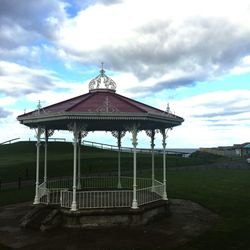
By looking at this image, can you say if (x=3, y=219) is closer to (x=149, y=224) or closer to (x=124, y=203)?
(x=124, y=203)

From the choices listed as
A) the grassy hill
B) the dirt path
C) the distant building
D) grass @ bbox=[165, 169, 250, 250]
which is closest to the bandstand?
the dirt path

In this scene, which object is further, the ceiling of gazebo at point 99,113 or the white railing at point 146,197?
the white railing at point 146,197

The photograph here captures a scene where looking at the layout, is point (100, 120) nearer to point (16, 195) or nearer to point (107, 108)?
point (107, 108)

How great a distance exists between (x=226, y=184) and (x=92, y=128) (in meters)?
14.2

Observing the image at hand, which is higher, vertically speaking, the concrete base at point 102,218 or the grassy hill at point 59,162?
the grassy hill at point 59,162

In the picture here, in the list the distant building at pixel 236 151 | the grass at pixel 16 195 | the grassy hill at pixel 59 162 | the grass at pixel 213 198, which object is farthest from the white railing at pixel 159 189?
the distant building at pixel 236 151

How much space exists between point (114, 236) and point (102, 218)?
1.45 metres

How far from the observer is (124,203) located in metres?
16.1

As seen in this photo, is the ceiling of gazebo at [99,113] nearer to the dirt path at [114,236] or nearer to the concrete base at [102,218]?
the concrete base at [102,218]

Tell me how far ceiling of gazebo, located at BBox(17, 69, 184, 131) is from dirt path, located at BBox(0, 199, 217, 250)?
4353mm

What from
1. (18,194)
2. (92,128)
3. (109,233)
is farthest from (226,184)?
(109,233)

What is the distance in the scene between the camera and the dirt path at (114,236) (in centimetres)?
1224

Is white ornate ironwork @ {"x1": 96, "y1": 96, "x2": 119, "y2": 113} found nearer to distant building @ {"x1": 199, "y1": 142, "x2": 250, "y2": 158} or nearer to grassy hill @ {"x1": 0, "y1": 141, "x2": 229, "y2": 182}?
grassy hill @ {"x1": 0, "y1": 141, "x2": 229, "y2": 182}

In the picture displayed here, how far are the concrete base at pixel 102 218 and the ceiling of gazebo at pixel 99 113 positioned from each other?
3590 millimetres
